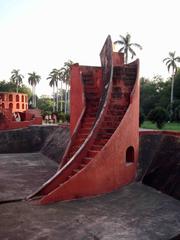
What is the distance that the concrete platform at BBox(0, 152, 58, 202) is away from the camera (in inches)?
421

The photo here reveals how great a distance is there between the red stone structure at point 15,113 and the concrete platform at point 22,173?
3.22 metres

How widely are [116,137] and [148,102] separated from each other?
32552mm

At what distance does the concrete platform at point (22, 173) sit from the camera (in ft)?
35.1

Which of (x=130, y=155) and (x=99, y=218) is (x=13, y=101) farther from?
(x=99, y=218)

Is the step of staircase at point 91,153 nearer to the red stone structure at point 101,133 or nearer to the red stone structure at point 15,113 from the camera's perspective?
the red stone structure at point 101,133

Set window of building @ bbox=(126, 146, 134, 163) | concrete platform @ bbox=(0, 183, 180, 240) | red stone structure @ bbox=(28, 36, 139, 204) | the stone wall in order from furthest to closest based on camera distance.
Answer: the stone wall < window of building @ bbox=(126, 146, 134, 163) < red stone structure @ bbox=(28, 36, 139, 204) < concrete platform @ bbox=(0, 183, 180, 240)

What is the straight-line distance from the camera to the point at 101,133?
11.2 metres

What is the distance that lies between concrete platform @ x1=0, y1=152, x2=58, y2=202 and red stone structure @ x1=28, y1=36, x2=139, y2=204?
1.08 m

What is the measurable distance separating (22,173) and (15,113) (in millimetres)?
16139

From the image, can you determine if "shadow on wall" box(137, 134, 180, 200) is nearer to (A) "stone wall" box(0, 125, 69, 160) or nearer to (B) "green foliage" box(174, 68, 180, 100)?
(A) "stone wall" box(0, 125, 69, 160)

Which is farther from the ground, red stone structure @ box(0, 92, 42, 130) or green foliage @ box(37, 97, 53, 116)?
green foliage @ box(37, 97, 53, 116)

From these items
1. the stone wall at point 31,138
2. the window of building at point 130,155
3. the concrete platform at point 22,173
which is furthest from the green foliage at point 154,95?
the window of building at point 130,155

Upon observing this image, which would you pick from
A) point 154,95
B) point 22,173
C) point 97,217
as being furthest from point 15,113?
point 97,217

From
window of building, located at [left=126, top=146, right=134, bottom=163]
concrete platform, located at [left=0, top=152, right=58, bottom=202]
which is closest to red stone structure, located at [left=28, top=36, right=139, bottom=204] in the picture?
window of building, located at [left=126, top=146, right=134, bottom=163]
